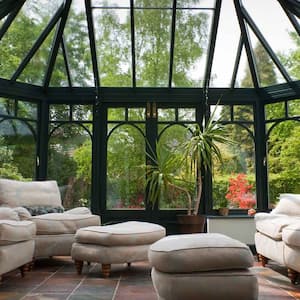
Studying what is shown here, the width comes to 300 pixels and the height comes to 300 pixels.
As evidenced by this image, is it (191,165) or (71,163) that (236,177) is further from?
(71,163)

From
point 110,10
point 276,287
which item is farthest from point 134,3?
point 276,287

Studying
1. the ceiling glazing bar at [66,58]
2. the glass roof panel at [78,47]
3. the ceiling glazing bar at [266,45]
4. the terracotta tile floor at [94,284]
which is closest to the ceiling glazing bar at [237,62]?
the ceiling glazing bar at [266,45]

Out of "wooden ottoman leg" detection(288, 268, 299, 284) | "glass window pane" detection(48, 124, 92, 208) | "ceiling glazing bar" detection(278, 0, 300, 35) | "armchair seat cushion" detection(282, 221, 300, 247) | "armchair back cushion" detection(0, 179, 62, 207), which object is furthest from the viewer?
"glass window pane" detection(48, 124, 92, 208)

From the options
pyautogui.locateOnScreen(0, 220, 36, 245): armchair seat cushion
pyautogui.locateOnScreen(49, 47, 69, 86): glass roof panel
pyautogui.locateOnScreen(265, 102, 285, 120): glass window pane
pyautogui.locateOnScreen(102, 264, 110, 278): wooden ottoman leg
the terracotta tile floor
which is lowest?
the terracotta tile floor

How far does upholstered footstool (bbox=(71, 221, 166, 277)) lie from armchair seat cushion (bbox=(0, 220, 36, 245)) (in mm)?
539

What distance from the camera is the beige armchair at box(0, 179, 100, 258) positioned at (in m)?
4.25

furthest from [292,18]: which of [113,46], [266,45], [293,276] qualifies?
[293,276]

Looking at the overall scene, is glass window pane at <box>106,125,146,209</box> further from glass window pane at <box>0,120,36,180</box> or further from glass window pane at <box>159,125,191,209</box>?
glass window pane at <box>0,120,36,180</box>

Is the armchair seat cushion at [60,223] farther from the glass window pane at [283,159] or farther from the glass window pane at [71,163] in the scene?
the glass window pane at [283,159]

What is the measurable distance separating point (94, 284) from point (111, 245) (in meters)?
0.44

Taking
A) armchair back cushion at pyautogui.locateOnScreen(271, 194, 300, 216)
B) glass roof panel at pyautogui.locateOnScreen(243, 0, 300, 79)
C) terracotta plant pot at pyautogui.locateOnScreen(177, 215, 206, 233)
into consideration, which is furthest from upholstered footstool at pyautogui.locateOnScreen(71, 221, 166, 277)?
glass roof panel at pyautogui.locateOnScreen(243, 0, 300, 79)

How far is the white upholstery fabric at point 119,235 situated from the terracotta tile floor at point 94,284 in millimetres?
362

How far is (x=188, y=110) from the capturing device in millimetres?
6535

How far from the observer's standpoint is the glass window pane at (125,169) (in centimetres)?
632
